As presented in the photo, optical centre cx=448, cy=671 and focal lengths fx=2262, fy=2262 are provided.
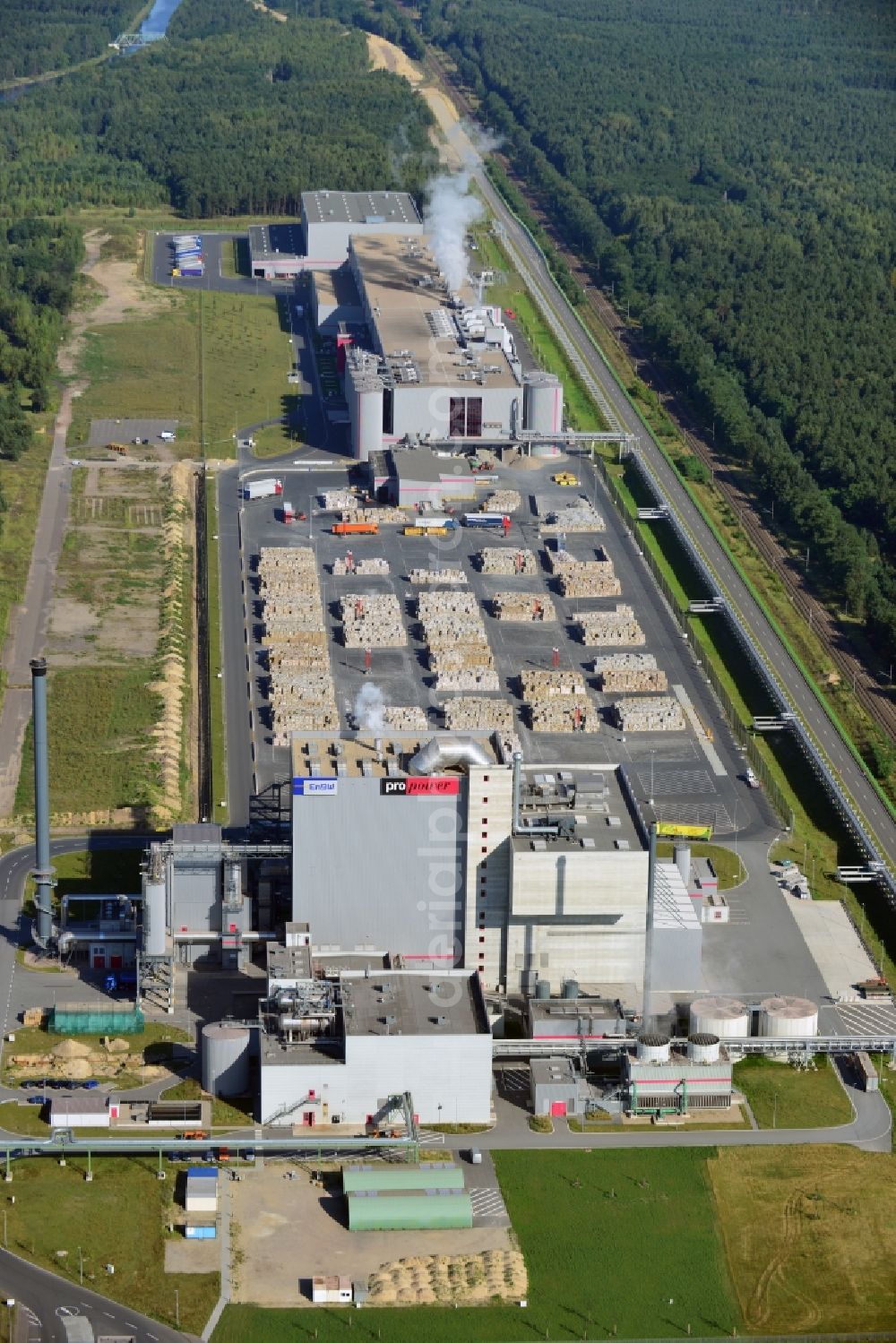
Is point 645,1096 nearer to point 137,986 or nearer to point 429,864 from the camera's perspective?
point 429,864

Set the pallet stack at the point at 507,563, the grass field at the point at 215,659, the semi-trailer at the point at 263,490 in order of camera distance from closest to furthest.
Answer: the grass field at the point at 215,659
the pallet stack at the point at 507,563
the semi-trailer at the point at 263,490

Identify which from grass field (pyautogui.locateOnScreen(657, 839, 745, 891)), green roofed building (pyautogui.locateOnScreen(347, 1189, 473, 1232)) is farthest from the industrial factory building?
green roofed building (pyautogui.locateOnScreen(347, 1189, 473, 1232))

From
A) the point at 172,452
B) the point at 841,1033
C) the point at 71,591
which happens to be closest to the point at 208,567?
the point at 71,591

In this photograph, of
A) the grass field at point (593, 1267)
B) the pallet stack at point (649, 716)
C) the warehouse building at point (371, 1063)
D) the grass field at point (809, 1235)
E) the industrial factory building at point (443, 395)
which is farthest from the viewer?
the industrial factory building at point (443, 395)

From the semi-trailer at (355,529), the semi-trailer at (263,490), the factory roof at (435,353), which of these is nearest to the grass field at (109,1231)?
the semi-trailer at (355,529)

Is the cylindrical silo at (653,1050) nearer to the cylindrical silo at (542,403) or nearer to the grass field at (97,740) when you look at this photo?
the grass field at (97,740)

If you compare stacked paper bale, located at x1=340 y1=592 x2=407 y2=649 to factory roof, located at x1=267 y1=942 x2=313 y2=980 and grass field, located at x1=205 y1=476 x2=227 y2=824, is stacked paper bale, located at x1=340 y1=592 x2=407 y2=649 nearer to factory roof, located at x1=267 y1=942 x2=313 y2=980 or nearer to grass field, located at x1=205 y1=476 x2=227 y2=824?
grass field, located at x1=205 y1=476 x2=227 y2=824
